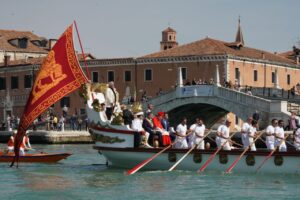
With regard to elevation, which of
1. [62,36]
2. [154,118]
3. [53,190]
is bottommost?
[53,190]

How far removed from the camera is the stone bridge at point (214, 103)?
1617 inches

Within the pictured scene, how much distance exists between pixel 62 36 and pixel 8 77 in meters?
39.9

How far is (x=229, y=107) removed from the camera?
44281 millimetres

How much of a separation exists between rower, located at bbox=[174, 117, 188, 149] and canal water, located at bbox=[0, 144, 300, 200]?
77cm

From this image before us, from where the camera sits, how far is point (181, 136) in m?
23.8

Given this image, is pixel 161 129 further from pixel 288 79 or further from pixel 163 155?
pixel 288 79

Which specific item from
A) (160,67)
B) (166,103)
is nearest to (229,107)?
(166,103)

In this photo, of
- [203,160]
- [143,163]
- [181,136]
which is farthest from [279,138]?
[143,163]

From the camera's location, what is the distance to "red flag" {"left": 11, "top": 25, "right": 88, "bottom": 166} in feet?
79.3

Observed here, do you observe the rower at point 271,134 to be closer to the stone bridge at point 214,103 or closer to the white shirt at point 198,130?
the white shirt at point 198,130

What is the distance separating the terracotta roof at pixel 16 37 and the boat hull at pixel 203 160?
159 ft

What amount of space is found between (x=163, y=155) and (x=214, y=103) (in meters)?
21.3

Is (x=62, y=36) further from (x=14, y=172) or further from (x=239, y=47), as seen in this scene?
(x=239, y=47)

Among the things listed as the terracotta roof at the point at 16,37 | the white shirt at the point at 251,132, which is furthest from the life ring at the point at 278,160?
the terracotta roof at the point at 16,37
